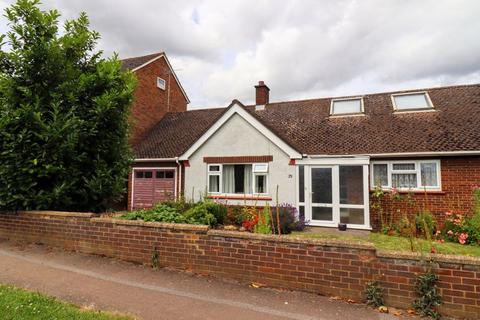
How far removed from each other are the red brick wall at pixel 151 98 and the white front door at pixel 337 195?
10.2 meters

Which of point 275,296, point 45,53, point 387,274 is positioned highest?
point 45,53

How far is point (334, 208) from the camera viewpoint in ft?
37.5

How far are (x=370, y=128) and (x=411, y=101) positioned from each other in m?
3.09

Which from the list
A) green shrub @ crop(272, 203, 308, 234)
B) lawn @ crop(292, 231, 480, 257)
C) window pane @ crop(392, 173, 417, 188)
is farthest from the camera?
window pane @ crop(392, 173, 417, 188)

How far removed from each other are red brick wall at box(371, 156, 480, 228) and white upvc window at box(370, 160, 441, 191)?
25 cm

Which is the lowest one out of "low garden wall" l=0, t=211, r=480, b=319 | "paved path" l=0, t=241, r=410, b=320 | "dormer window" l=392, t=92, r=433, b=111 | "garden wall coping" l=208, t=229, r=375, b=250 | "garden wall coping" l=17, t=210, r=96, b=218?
"paved path" l=0, t=241, r=410, b=320

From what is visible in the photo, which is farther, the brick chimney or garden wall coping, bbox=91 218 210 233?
the brick chimney

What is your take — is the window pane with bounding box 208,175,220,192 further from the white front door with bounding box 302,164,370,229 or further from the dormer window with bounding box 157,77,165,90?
the dormer window with bounding box 157,77,165,90

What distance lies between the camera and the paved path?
4062 millimetres

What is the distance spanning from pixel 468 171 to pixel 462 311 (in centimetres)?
851

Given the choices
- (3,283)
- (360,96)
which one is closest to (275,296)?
(3,283)

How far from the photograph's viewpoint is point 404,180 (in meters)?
11.6

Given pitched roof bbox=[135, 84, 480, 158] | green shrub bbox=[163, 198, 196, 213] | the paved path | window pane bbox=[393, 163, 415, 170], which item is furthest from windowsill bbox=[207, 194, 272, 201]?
the paved path

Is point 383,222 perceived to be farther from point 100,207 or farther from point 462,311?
point 100,207
